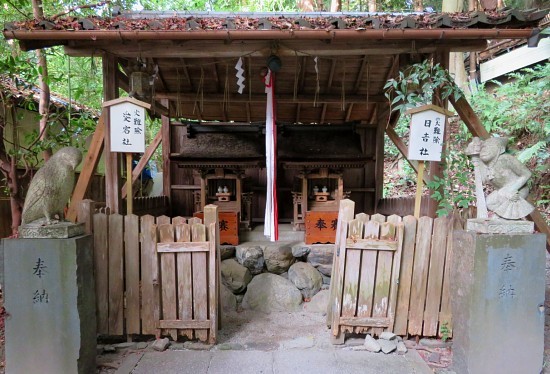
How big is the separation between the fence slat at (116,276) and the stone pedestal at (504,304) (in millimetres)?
3861

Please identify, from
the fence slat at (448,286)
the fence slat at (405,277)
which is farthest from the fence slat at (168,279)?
the fence slat at (448,286)

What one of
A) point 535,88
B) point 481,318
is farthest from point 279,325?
point 535,88

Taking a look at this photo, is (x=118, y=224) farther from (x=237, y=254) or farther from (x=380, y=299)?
(x=380, y=299)

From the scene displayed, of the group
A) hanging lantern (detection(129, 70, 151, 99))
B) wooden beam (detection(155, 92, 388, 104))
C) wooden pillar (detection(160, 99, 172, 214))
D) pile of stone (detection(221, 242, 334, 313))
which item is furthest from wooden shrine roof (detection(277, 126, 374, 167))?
wooden pillar (detection(160, 99, 172, 214))

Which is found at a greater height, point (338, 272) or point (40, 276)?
point (40, 276)

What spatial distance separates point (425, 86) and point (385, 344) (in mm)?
3151

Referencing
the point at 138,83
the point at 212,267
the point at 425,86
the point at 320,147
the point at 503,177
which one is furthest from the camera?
the point at 320,147

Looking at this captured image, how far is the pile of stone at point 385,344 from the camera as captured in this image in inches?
137

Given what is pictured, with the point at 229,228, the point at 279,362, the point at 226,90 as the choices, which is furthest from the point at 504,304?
the point at 226,90

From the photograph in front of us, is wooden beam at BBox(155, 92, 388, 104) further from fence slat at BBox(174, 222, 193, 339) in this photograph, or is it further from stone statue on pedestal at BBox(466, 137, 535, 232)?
fence slat at BBox(174, 222, 193, 339)

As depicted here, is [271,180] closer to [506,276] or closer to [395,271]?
[395,271]

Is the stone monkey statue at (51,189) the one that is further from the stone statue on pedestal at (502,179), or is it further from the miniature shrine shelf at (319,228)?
the stone statue on pedestal at (502,179)

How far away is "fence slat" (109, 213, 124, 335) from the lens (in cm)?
355

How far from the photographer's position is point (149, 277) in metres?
3.57
